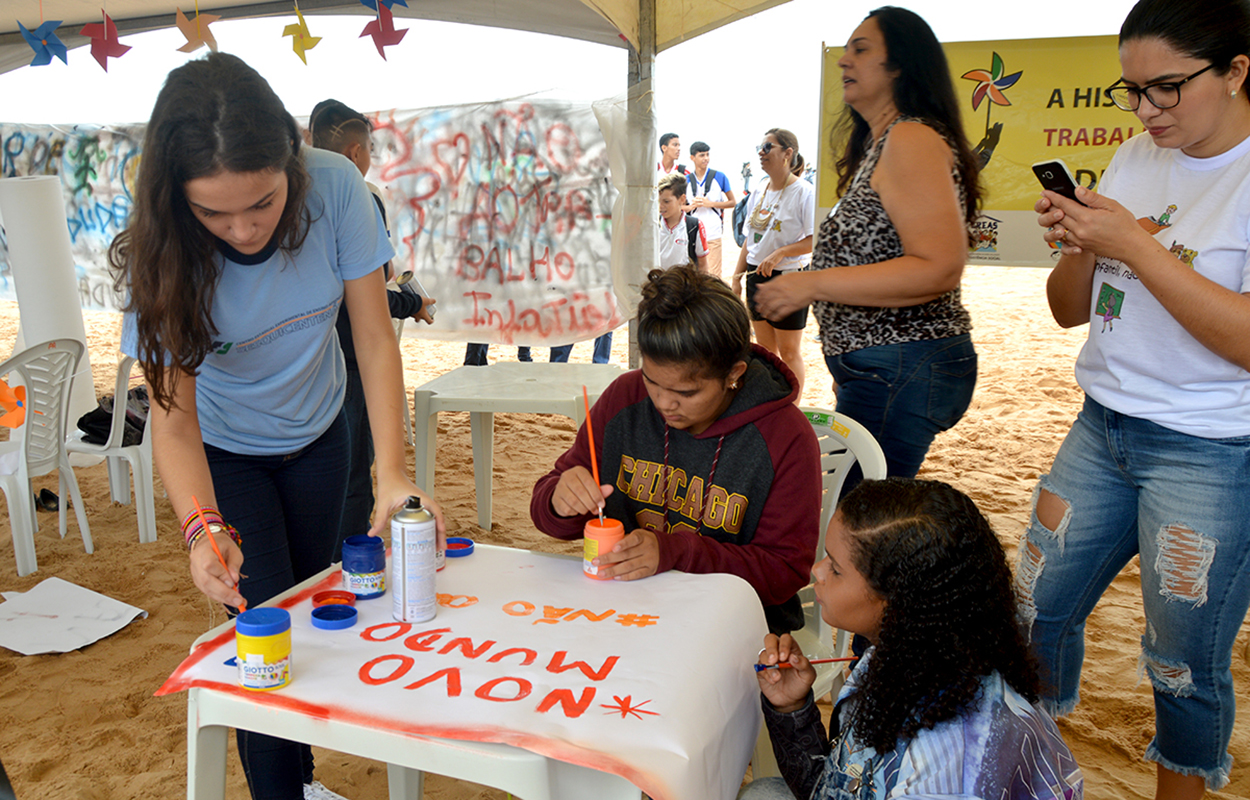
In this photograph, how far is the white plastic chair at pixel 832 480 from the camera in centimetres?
181

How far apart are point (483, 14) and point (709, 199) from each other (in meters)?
2.99

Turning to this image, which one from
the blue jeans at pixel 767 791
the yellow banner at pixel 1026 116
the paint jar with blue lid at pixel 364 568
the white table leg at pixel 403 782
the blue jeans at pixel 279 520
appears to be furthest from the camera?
the yellow banner at pixel 1026 116

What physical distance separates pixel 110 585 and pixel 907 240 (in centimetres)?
317

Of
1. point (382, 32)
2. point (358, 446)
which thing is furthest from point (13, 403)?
point (382, 32)

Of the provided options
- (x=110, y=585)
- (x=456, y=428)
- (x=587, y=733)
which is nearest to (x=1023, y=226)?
(x=456, y=428)

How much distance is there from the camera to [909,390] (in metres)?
1.88

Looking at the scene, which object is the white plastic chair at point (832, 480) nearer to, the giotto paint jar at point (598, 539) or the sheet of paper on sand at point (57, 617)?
the giotto paint jar at point (598, 539)

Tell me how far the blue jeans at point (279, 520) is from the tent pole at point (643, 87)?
311 centimetres

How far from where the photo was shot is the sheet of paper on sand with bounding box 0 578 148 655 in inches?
111

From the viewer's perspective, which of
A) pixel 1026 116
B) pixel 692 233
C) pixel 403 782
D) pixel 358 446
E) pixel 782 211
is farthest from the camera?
pixel 692 233

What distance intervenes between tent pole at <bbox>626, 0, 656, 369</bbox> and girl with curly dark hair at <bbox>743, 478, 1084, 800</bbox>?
3.54m

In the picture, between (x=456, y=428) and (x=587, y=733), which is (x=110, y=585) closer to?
(x=456, y=428)

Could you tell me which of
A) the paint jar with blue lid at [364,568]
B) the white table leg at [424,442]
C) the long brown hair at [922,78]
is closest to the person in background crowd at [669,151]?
the white table leg at [424,442]

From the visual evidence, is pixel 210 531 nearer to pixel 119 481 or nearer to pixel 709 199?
pixel 119 481
